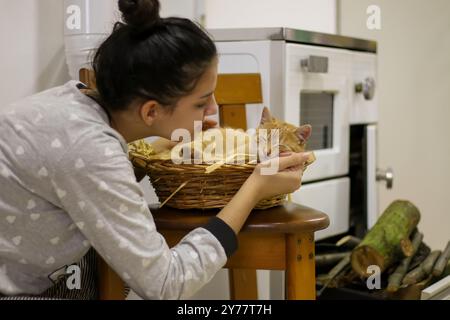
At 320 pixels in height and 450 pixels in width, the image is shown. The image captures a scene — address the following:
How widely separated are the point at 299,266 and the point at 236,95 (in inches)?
22.7

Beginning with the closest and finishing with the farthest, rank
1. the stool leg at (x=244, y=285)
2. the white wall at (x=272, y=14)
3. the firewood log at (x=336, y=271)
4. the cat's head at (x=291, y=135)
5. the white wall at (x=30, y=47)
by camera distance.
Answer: the cat's head at (x=291, y=135), the white wall at (x=30, y=47), the stool leg at (x=244, y=285), the firewood log at (x=336, y=271), the white wall at (x=272, y=14)

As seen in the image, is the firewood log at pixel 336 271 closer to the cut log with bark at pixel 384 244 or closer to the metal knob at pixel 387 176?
the cut log with bark at pixel 384 244

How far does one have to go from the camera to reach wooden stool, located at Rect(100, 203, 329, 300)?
2.82ft

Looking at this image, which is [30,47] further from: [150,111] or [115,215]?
[115,215]

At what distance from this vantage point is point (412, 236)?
1679 millimetres

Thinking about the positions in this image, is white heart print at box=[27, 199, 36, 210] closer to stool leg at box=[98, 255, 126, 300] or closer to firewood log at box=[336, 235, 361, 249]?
stool leg at box=[98, 255, 126, 300]

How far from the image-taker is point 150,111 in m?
0.83

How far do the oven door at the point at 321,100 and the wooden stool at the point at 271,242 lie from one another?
55 centimetres

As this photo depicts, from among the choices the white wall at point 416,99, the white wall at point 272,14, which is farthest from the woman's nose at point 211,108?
the white wall at point 416,99

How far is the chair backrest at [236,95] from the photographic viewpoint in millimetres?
1346

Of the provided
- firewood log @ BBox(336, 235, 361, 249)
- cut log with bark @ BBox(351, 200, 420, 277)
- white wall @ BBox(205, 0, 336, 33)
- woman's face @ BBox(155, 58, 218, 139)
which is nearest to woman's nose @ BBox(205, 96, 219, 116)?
woman's face @ BBox(155, 58, 218, 139)

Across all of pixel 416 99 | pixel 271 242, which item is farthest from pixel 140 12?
pixel 416 99

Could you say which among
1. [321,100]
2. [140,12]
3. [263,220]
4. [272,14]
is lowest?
[263,220]

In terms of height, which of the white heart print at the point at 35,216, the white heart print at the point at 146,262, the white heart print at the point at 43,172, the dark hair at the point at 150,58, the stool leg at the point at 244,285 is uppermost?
the dark hair at the point at 150,58
